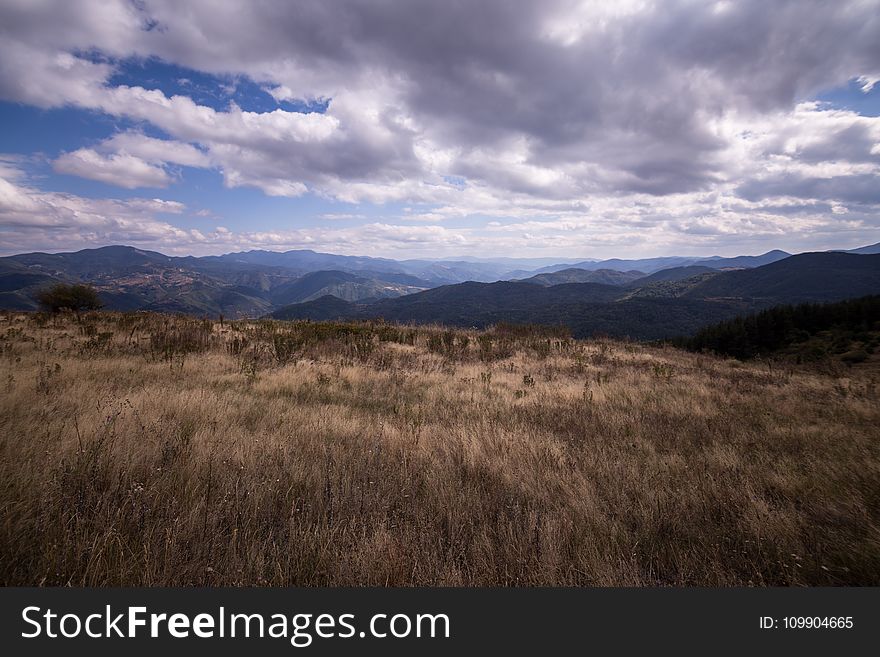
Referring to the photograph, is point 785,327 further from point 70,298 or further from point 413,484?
point 70,298

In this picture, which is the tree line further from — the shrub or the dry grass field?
the shrub

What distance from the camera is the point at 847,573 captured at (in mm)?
2615

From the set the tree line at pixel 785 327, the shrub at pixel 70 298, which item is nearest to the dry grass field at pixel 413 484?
the shrub at pixel 70 298

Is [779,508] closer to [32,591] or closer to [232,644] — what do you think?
[232,644]

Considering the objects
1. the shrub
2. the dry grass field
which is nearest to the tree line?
the dry grass field

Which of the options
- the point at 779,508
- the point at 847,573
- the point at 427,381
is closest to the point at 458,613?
the point at 847,573

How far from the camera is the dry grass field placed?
2561mm

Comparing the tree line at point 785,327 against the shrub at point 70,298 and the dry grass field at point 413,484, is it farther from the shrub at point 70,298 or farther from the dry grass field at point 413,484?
the shrub at point 70,298

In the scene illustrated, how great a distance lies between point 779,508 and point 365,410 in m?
5.80

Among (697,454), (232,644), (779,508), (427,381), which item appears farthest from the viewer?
(427,381)

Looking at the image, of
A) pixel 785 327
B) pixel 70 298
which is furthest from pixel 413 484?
pixel 785 327

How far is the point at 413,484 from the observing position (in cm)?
379

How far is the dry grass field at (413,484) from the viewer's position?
256 centimetres

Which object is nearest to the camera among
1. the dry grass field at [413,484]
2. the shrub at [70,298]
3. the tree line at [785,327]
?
the dry grass field at [413,484]
